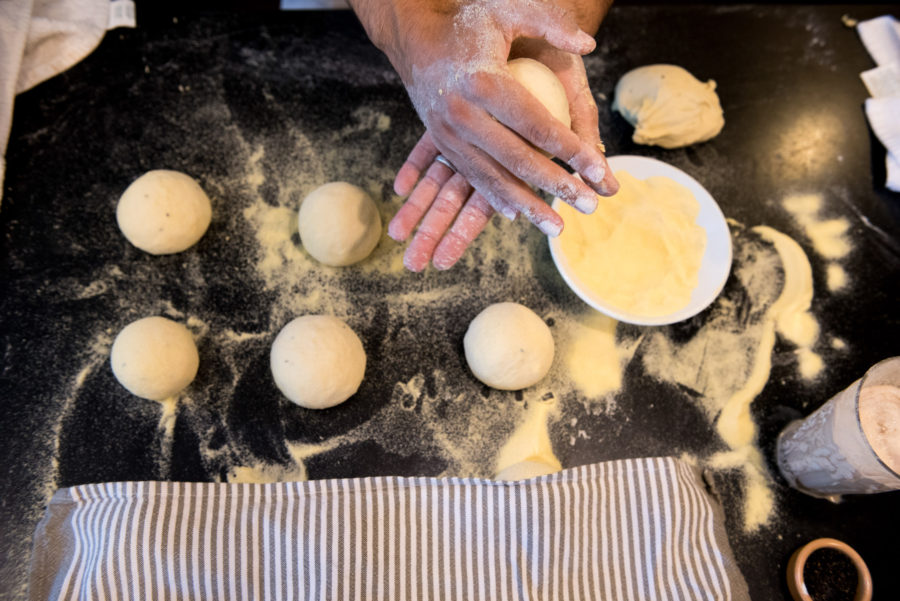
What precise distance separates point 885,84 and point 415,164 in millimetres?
1773

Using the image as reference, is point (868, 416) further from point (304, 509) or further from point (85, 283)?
point (85, 283)

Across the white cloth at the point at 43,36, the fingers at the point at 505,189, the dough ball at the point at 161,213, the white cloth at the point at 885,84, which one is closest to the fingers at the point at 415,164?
the fingers at the point at 505,189

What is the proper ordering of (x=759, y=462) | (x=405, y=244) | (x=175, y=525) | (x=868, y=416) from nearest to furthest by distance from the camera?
(x=175, y=525) → (x=868, y=416) → (x=759, y=462) → (x=405, y=244)

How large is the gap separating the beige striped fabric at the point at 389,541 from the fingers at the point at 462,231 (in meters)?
0.59

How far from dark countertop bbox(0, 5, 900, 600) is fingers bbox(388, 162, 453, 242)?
0.69 feet

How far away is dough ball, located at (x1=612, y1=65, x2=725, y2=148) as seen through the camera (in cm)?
181

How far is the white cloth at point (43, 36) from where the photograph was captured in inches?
69.8

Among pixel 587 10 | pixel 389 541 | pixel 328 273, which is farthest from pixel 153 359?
pixel 587 10

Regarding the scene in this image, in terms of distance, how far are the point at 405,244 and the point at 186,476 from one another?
924 millimetres

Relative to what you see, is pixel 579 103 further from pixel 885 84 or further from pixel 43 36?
pixel 43 36

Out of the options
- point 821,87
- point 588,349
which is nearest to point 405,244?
point 588,349

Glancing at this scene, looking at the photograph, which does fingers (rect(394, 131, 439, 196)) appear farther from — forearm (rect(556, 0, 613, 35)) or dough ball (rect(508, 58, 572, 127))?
forearm (rect(556, 0, 613, 35))

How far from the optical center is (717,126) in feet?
6.24

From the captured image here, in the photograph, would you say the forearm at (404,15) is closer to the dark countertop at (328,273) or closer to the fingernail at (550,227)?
the dark countertop at (328,273)
